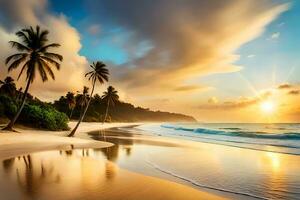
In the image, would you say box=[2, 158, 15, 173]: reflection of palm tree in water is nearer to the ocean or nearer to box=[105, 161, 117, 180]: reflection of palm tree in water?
box=[105, 161, 117, 180]: reflection of palm tree in water

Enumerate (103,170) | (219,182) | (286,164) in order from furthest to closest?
(286,164) < (103,170) < (219,182)

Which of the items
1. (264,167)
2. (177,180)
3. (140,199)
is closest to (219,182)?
(177,180)

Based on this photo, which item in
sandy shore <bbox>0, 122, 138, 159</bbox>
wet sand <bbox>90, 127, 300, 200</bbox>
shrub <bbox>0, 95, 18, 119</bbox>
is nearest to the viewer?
wet sand <bbox>90, 127, 300, 200</bbox>

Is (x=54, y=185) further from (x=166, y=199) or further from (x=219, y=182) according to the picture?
(x=219, y=182)

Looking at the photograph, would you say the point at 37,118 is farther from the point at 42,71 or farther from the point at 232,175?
the point at 232,175

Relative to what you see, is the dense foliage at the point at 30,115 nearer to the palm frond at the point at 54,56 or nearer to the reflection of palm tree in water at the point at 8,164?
the palm frond at the point at 54,56

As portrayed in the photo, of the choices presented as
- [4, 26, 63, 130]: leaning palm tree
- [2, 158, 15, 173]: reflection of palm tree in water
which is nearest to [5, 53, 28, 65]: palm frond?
[4, 26, 63, 130]: leaning palm tree

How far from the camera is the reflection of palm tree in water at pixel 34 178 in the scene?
766cm

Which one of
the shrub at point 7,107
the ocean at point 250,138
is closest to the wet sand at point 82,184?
the ocean at point 250,138

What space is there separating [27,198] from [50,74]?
89.3ft

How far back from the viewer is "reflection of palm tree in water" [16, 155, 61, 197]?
25.1 feet

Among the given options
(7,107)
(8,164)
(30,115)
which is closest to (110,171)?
(8,164)

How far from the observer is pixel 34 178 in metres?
8.98

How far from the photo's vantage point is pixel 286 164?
551 inches
